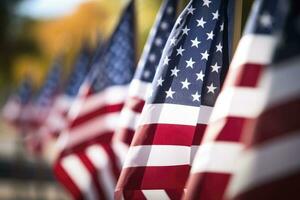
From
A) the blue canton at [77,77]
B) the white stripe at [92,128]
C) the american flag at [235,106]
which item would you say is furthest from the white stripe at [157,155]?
the blue canton at [77,77]

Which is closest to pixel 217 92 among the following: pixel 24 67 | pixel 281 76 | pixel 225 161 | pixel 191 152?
pixel 191 152

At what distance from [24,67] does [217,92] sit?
53.2 meters

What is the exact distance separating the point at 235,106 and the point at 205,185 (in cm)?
51

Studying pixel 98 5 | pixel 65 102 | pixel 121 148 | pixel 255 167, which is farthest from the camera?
pixel 98 5

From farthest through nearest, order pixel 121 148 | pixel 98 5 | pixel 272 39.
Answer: pixel 98 5 < pixel 121 148 < pixel 272 39

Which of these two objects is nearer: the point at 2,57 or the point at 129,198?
the point at 129,198

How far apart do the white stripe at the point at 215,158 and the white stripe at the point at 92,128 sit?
415cm

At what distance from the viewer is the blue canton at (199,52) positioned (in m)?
6.32

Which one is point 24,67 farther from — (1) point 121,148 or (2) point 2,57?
(1) point 121,148

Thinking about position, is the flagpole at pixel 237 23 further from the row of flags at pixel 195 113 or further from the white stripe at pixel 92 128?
the white stripe at pixel 92 128

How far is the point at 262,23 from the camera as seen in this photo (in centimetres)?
461

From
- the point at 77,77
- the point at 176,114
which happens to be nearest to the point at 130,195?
the point at 176,114

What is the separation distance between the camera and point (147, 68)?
25.2 feet

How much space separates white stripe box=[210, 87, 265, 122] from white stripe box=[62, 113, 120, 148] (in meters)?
4.15
